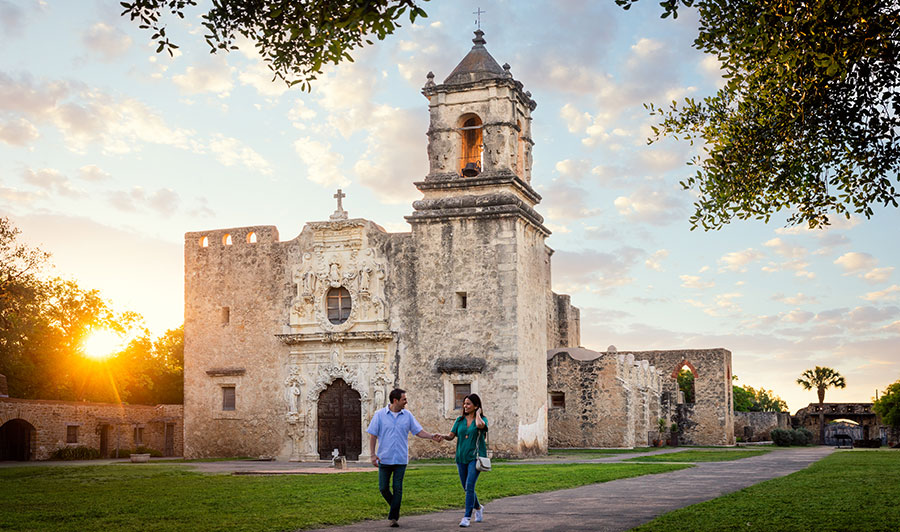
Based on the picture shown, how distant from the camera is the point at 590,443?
111 feet

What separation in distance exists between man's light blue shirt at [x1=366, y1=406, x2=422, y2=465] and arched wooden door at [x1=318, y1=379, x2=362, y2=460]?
59.2 feet

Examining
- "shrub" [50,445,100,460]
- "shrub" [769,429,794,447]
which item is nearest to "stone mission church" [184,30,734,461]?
"shrub" [50,445,100,460]

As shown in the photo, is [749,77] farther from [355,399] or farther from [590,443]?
[590,443]

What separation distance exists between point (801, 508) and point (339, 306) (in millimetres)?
19772

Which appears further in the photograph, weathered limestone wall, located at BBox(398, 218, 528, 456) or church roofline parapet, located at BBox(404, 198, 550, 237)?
church roofline parapet, located at BBox(404, 198, 550, 237)

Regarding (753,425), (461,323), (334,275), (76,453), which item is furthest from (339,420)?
(753,425)

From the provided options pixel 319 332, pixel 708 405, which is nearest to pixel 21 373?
pixel 319 332

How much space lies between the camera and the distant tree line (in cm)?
3506

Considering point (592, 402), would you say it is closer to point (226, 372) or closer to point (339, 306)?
point (339, 306)

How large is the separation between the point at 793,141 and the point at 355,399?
19259 millimetres

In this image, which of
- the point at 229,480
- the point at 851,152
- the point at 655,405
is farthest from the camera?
the point at 655,405

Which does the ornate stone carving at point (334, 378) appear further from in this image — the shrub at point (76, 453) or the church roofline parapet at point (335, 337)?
the shrub at point (76, 453)

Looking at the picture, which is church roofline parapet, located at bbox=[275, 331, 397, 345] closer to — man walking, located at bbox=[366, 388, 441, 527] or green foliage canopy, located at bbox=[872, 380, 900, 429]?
man walking, located at bbox=[366, 388, 441, 527]

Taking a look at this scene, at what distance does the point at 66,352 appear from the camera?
4303cm
